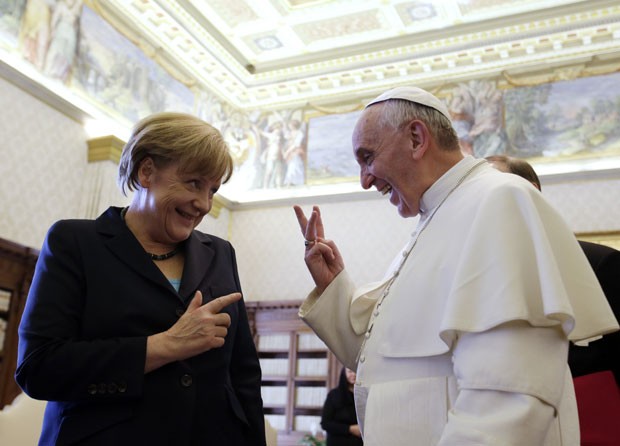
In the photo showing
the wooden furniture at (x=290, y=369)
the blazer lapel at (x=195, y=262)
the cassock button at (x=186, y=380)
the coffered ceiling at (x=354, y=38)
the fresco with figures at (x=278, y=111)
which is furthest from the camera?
the wooden furniture at (x=290, y=369)

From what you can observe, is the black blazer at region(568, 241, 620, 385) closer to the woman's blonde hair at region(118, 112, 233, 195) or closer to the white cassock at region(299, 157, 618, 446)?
the white cassock at region(299, 157, 618, 446)

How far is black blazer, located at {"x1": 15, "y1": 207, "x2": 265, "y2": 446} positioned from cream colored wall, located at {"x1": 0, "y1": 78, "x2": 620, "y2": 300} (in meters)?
6.02

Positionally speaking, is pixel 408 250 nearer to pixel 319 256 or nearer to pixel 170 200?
pixel 319 256

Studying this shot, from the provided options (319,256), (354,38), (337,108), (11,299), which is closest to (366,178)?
(319,256)

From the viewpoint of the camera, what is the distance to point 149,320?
1956 mm

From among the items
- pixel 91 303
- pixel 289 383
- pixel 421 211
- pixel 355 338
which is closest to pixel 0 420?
pixel 91 303

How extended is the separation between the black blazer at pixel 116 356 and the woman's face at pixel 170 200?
0.09m

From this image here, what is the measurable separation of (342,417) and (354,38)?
7233mm

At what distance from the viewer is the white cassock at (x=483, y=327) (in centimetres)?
147

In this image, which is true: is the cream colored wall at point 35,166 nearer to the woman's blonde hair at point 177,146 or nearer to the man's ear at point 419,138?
the woman's blonde hair at point 177,146

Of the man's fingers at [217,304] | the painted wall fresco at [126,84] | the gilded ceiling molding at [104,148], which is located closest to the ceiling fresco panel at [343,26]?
the painted wall fresco at [126,84]

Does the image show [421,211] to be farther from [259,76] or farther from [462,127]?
[259,76]

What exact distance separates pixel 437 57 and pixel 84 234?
9.75 meters

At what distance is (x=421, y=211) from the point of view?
2.26 metres
